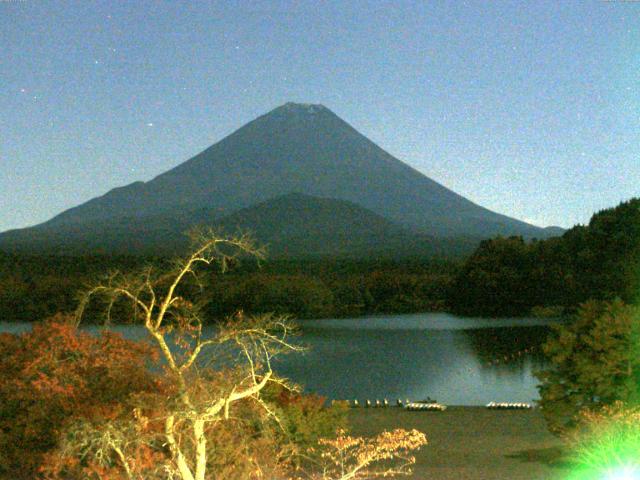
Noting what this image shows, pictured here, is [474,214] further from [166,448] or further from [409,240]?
[166,448]

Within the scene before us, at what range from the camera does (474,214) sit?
111 metres

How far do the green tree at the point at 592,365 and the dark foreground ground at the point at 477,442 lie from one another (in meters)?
0.68

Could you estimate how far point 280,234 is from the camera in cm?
9875

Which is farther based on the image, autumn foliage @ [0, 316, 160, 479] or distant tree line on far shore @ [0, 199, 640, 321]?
distant tree line on far shore @ [0, 199, 640, 321]

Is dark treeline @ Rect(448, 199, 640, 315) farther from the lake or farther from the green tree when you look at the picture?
the green tree

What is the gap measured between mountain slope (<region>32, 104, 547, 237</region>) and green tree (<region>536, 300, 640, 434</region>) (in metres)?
90.5

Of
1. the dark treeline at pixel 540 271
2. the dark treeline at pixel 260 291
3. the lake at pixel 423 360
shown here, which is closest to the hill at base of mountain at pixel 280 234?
the dark treeline at pixel 260 291

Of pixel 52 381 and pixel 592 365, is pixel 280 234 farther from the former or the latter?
pixel 52 381

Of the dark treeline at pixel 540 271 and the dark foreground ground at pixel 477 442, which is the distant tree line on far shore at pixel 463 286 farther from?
the dark foreground ground at pixel 477 442

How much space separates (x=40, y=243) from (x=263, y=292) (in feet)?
156

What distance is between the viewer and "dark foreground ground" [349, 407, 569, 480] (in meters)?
10.0

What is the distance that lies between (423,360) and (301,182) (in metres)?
95.0

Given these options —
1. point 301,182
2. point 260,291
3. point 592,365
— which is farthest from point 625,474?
point 301,182

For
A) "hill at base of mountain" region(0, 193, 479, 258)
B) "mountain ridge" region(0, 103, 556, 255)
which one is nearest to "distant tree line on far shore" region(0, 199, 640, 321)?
"hill at base of mountain" region(0, 193, 479, 258)
